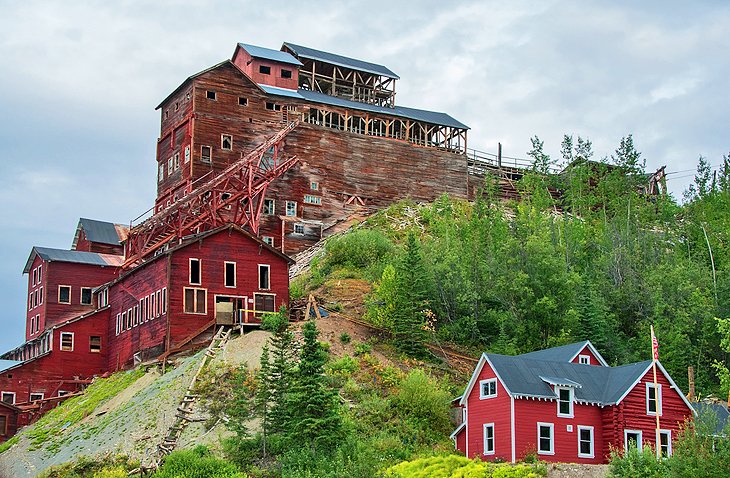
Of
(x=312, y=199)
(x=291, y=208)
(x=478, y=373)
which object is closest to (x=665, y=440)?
(x=478, y=373)

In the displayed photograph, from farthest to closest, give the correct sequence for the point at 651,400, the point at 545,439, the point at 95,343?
1. the point at 95,343
2. the point at 651,400
3. the point at 545,439

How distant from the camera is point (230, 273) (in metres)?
57.6

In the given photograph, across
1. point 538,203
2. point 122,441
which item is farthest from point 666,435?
point 538,203

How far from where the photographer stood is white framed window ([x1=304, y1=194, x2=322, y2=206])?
81.1 m

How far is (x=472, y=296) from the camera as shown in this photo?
59.2 meters

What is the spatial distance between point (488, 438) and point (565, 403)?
3836 mm

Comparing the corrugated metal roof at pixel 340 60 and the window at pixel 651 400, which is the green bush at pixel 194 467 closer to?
the window at pixel 651 400

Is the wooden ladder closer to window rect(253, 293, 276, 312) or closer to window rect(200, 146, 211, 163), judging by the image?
window rect(253, 293, 276, 312)

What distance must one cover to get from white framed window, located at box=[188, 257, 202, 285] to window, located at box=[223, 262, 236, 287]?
155 centimetres

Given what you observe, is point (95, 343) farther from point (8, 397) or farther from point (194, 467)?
point (194, 467)

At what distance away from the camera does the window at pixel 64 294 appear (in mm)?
73875

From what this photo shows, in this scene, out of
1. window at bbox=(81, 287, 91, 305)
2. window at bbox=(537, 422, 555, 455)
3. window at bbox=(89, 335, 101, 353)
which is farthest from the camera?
window at bbox=(81, 287, 91, 305)

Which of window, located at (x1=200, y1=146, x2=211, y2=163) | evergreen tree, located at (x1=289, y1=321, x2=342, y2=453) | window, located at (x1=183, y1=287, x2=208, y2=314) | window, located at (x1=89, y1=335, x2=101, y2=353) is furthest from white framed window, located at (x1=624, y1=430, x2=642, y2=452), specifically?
window, located at (x1=200, y1=146, x2=211, y2=163)

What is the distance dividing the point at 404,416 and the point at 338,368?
5.09 m
